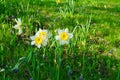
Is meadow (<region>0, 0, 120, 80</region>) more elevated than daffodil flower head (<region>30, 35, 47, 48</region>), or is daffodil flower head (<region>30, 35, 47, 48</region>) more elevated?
daffodil flower head (<region>30, 35, 47, 48</region>)

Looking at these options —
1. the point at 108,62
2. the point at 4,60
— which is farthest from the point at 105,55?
the point at 4,60

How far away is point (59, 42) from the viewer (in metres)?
3.40

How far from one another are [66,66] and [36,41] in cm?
88

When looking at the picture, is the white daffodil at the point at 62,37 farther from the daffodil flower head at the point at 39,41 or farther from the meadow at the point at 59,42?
the daffodil flower head at the point at 39,41

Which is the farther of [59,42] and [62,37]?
[59,42]

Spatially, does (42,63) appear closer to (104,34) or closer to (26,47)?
(26,47)

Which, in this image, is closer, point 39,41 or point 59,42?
point 39,41

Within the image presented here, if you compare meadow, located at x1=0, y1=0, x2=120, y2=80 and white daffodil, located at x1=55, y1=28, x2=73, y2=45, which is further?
meadow, located at x1=0, y1=0, x2=120, y2=80

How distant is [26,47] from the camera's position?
14.9 ft

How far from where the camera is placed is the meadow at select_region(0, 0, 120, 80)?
12.2 ft

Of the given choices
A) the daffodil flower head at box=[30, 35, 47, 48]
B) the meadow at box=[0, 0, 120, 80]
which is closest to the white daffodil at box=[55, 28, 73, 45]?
the meadow at box=[0, 0, 120, 80]

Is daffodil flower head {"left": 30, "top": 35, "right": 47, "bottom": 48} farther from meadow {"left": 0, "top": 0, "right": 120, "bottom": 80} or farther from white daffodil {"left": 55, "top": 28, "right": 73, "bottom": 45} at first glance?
white daffodil {"left": 55, "top": 28, "right": 73, "bottom": 45}

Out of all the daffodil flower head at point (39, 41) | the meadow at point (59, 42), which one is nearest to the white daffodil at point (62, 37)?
the meadow at point (59, 42)

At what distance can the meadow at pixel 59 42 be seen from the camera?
3.73 m
